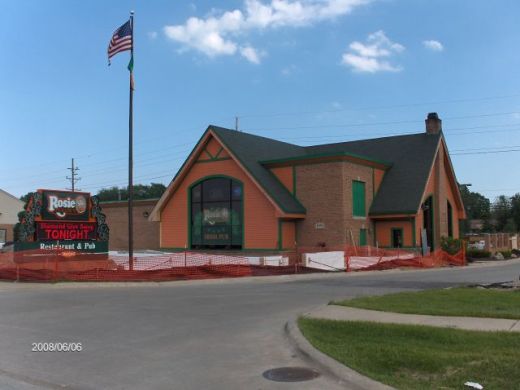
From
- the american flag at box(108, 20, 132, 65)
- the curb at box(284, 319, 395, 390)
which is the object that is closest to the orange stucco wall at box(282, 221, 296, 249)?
the american flag at box(108, 20, 132, 65)

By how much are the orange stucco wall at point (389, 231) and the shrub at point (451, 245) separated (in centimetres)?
331

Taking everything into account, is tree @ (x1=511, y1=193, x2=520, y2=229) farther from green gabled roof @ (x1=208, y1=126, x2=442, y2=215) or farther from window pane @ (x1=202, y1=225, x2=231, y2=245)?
window pane @ (x1=202, y1=225, x2=231, y2=245)

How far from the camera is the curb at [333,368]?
20.7ft

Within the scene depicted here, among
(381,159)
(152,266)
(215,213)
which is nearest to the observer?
(152,266)

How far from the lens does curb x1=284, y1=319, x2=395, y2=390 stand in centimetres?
631

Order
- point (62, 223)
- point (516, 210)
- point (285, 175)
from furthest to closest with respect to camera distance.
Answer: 1. point (516, 210)
2. point (285, 175)
3. point (62, 223)

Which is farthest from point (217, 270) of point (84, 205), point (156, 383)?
point (156, 383)

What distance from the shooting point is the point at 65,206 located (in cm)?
2647

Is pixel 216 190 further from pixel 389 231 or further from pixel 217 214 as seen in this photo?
pixel 389 231

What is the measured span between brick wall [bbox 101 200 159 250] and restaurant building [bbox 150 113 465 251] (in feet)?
17.1

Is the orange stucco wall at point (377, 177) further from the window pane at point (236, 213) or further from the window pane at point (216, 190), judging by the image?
the window pane at point (216, 190)

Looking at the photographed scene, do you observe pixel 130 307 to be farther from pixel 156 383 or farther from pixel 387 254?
pixel 387 254
